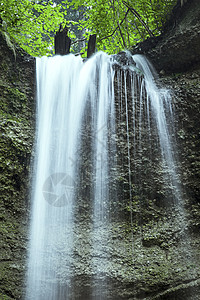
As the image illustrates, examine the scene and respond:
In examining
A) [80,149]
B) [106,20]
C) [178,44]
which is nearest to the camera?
[80,149]

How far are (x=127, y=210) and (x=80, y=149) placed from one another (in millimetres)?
1313

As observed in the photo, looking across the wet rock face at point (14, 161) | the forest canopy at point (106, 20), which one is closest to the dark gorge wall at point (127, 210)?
the wet rock face at point (14, 161)

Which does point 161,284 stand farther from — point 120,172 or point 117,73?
point 117,73

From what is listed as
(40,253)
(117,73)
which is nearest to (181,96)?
(117,73)

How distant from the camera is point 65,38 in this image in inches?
240

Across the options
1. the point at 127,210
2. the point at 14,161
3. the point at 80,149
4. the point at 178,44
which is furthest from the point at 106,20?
the point at 127,210

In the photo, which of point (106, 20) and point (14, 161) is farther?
point (106, 20)

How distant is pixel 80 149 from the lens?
452 centimetres

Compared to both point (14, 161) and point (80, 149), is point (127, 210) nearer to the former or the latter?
point (80, 149)

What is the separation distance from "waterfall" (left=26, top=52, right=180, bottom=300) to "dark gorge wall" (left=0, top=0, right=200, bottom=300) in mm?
59

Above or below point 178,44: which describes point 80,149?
below

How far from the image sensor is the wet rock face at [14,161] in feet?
11.3

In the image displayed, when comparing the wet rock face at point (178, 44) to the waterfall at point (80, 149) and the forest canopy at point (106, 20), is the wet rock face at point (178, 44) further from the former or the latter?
the forest canopy at point (106, 20)

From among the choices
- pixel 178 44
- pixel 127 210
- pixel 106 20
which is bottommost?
pixel 127 210
